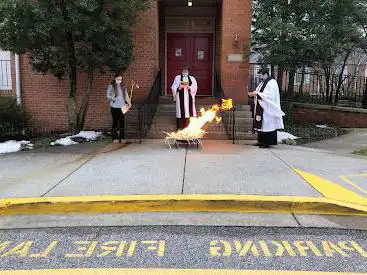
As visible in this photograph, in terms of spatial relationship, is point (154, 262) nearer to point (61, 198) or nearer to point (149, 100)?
point (61, 198)

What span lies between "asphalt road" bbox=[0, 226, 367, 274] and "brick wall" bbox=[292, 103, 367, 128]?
10.6 m

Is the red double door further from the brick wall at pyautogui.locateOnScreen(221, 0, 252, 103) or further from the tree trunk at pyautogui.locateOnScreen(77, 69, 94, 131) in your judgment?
the tree trunk at pyautogui.locateOnScreen(77, 69, 94, 131)

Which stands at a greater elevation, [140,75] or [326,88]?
[140,75]

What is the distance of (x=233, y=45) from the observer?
13.6 meters

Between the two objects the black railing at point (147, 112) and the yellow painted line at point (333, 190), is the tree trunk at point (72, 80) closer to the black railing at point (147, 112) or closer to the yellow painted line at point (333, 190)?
the black railing at point (147, 112)

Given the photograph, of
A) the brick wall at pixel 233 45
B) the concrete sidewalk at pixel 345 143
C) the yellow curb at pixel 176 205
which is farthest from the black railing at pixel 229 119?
the yellow curb at pixel 176 205

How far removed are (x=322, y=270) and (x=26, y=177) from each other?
519 centimetres

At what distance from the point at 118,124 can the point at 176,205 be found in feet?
19.8

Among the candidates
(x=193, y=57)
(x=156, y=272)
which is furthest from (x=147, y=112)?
(x=156, y=272)

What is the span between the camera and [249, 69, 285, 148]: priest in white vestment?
34.2ft

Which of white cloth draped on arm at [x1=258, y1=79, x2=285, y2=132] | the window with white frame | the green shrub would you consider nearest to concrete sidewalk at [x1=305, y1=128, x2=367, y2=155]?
white cloth draped on arm at [x1=258, y1=79, x2=285, y2=132]

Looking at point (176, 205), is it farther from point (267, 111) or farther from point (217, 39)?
point (217, 39)

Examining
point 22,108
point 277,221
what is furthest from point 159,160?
point 22,108

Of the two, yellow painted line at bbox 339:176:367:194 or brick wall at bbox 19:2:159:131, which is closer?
yellow painted line at bbox 339:176:367:194
